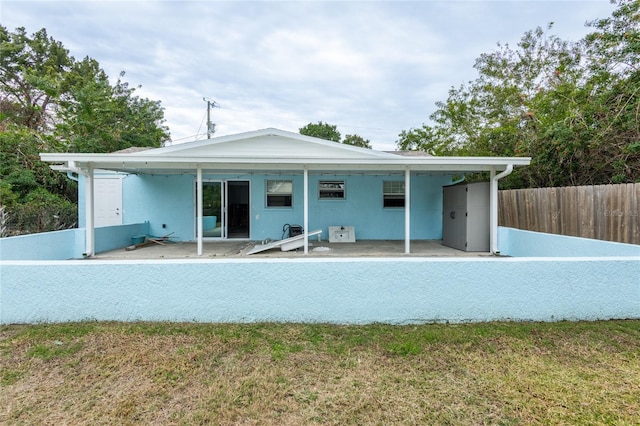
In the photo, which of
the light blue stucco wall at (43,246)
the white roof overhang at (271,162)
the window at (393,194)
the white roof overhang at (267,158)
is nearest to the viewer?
the light blue stucco wall at (43,246)

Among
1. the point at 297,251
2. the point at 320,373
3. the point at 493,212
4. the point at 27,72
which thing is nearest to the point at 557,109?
the point at 493,212

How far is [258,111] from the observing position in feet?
84.6

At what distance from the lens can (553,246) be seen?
248 inches

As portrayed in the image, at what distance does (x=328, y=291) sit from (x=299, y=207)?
666 cm

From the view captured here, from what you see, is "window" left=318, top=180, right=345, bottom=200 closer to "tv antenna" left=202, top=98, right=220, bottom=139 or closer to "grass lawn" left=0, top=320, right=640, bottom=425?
"grass lawn" left=0, top=320, right=640, bottom=425

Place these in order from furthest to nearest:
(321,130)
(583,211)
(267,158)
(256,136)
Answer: (321,130), (256,136), (267,158), (583,211)

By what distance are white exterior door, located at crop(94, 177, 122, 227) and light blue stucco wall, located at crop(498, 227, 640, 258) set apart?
11731 mm

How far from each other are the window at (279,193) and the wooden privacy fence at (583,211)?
670 cm

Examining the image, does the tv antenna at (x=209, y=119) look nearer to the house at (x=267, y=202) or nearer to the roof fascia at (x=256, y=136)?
the house at (x=267, y=202)

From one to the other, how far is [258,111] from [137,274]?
23.8m

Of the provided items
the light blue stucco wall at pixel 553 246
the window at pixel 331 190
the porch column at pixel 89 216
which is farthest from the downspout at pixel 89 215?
the light blue stucco wall at pixel 553 246

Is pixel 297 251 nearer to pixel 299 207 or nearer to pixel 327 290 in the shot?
pixel 299 207

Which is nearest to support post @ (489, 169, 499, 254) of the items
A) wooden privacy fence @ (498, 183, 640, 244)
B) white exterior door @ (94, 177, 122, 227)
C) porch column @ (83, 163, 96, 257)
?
wooden privacy fence @ (498, 183, 640, 244)

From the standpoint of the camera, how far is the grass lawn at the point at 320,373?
238cm
